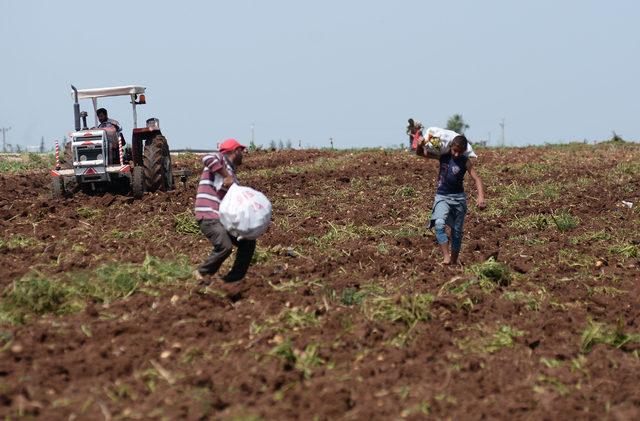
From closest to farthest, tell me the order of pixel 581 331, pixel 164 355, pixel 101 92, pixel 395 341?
pixel 164 355 < pixel 395 341 < pixel 581 331 < pixel 101 92

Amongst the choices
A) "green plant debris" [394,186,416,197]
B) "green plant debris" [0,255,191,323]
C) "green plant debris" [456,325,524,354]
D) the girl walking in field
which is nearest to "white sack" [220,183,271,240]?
"green plant debris" [0,255,191,323]

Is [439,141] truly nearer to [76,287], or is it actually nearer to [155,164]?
[76,287]

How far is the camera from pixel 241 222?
7840 millimetres

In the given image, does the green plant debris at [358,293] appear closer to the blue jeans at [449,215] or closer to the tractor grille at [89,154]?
the blue jeans at [449,215]

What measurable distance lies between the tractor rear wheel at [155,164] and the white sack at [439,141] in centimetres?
695

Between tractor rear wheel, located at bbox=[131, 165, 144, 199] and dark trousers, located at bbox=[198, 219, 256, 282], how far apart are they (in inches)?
278

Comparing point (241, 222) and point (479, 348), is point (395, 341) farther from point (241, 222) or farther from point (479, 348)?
point (241, 222)

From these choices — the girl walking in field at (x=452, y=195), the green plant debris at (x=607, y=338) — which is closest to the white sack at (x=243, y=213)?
the girl walking in field at (x=452, y=195)

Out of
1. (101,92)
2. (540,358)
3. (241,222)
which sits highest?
(101,92)

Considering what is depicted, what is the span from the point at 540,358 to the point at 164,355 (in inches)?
102

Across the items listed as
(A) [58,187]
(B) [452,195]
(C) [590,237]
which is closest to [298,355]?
(B) [452,195]

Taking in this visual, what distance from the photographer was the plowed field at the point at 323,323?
5500 mm

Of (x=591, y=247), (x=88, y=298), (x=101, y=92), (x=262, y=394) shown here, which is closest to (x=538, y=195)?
(x=591, y=247)

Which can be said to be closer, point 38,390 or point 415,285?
point 38,390
